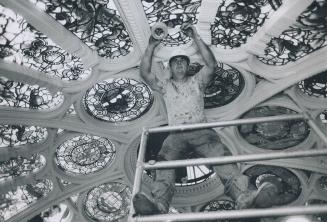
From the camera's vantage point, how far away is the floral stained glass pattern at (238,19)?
843 centimetres

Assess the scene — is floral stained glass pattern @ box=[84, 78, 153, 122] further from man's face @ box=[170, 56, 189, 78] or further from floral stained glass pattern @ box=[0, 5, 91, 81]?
man's face @ box=[170, 56, 189, 78]

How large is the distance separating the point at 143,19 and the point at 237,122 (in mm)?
4950

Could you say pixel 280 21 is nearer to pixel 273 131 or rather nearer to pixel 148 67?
pixel 148 67

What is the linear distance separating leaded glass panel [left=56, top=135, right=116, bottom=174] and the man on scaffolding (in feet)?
25.7

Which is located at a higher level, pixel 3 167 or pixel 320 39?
pixel 320 39

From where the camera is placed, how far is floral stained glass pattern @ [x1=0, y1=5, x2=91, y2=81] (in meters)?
8.33

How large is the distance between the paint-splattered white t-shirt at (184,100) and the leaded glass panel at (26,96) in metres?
5.57

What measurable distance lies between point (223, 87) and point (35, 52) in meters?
5.65

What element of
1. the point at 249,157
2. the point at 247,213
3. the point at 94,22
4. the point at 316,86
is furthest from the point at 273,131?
the point at 247,213

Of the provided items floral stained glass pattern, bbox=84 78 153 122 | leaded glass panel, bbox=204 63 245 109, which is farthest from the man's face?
floral stained glass pattern, bbox=84 78 153 122

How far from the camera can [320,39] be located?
9305 millimetres

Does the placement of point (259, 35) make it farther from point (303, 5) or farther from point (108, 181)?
point (108, 181)

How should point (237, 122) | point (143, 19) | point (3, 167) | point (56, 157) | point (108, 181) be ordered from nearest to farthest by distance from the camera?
point (237, 122)
point (143, 19)
point (3, 167)
point (56, 157)
point (108, 181)

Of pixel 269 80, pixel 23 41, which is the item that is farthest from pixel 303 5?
pixel 23 41
